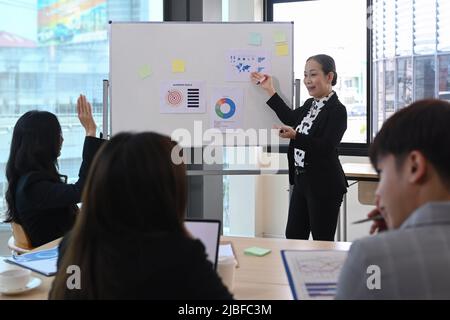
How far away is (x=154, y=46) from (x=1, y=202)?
4.57 feet

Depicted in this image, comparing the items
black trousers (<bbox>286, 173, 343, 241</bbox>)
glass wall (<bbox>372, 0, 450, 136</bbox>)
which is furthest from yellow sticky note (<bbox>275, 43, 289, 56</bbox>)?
glass wall (<bbox>372, 0, 450, 136</bbox>)

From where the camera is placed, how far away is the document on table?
4.61 ft

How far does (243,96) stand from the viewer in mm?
3244

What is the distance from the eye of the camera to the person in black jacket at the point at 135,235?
3.18 ft

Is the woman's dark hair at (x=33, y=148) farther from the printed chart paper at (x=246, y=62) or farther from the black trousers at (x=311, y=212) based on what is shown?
the black trousers at (x=311, y=212)

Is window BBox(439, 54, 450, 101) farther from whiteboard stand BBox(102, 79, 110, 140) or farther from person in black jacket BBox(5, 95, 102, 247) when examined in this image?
person in black jacket BBox(5, 95, 102, 247)

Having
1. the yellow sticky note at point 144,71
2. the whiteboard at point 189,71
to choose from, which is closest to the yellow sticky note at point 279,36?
the whiteboard at point 189,71

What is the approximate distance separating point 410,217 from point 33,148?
1799 millimetres

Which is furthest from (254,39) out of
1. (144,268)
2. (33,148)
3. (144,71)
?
(144,268)

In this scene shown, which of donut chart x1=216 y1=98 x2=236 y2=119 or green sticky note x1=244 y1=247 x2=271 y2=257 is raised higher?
donut chart x1=216 y1=98 x2=236 y2=119

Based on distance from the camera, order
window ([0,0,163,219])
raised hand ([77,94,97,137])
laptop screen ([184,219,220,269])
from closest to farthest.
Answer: laptop screen ([184,219,220,269]) → raised hand ([77,94,97,137]) → window ([0,0,163,219])

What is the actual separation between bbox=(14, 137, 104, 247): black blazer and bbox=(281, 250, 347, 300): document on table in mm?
1037

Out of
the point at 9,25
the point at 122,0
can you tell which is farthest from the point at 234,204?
the point at 9,25
